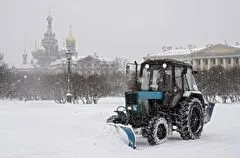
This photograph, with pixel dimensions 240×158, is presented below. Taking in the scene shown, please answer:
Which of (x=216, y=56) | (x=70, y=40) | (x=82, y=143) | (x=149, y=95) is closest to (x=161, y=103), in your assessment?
(x=149, y=95)

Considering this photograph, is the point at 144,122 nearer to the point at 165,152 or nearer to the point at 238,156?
the point at 165,152

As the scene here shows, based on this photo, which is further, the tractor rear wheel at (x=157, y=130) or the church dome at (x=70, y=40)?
the church dome at (x=70, y=40)

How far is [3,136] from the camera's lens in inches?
482

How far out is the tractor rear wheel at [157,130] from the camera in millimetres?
13109

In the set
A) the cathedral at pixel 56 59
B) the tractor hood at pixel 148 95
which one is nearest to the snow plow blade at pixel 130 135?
the tractor hood at pixel 148 95

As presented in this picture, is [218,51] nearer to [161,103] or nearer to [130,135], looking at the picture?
[161,103]

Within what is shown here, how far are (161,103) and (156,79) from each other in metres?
0.90

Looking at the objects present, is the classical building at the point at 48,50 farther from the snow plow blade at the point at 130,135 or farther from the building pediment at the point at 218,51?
the snow plow blade at the point at 130,135

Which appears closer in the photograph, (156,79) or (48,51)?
(156,79)

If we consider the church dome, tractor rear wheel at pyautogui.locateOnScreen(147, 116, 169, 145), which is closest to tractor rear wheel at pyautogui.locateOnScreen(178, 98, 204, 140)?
tractor rear wheel at pyautogui.locateOnScreen(147, 116, 169, 145)

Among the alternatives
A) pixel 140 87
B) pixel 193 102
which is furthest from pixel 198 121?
pixel 140 87

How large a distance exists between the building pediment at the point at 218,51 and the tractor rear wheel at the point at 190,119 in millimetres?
94286

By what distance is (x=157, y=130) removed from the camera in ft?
44.4

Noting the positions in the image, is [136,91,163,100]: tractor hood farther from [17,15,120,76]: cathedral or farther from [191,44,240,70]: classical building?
[17,15,120,76]: cathedral
